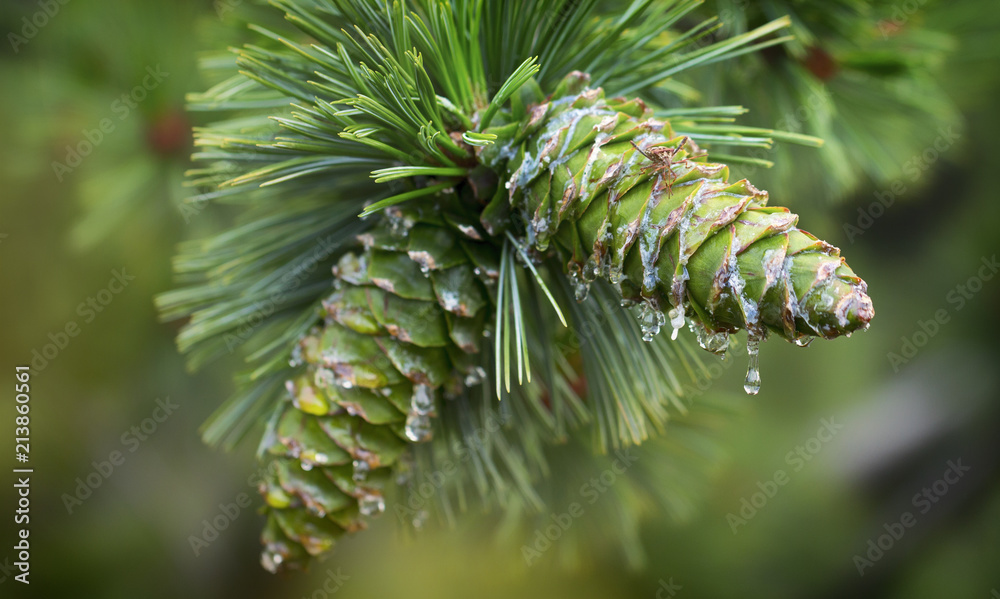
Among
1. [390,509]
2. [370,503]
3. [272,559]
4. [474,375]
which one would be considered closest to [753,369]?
[474,375]

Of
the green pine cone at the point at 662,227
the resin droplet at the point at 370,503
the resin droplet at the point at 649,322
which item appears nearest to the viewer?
the green pine cone at the point at 662,227

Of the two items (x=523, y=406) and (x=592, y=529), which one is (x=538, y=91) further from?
(x=592, y=529)

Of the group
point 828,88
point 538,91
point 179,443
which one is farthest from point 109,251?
point 828,88

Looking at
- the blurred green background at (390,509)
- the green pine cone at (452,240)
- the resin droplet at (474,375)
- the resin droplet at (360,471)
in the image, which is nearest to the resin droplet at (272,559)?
the green pine cone at (452,240)

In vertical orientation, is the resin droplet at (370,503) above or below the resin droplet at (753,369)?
below

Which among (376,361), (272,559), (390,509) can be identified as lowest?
(390,509)

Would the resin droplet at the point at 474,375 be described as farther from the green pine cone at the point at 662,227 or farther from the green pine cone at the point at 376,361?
the green pine cone at the point at 662,227

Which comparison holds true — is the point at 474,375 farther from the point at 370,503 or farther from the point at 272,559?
the point at 272,559
